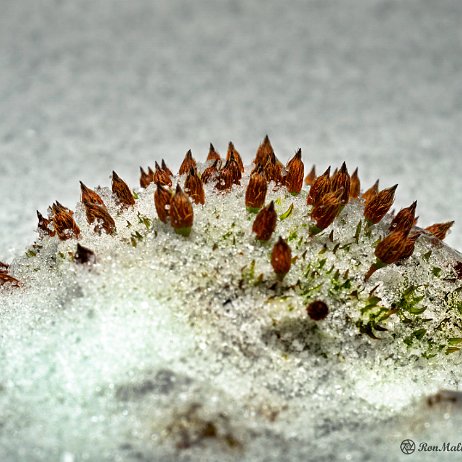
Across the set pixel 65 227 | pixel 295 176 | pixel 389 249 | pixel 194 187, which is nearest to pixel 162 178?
pixel 194 187

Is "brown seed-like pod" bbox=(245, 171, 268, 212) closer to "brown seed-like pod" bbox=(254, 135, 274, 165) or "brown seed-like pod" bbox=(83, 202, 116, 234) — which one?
"brown seed-like pod" bbox=(254, 135, 274, 165)

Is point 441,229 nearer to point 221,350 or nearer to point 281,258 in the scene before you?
point 281,258

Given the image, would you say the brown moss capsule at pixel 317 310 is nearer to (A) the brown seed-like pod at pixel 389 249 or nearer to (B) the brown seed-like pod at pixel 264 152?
(A) the brown seed-like pod at pixel 389 249

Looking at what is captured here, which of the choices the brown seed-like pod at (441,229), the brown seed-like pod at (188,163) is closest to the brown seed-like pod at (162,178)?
the brown seed-like pod at (188,163)

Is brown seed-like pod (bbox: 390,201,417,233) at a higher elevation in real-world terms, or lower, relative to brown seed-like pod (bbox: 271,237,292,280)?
higher

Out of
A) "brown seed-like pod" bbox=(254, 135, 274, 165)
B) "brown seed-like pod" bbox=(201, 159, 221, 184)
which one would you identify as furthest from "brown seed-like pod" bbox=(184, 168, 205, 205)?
"brown seed-like pod" bbox=(254, 135, 274, 165)

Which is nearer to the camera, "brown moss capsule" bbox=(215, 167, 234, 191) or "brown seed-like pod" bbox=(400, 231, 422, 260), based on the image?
"brown seed-like pod" bbox=(400, 231, 422, 260)

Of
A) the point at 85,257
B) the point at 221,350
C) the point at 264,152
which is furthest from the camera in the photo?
the point at 264,152
